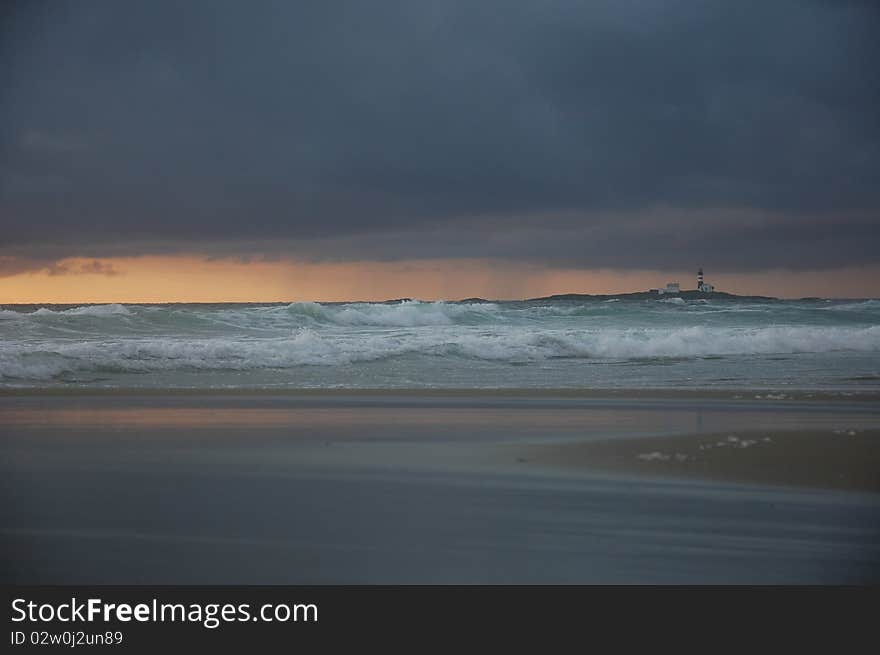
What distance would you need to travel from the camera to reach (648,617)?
3.79 metres

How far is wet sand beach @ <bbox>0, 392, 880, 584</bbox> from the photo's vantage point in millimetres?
4355

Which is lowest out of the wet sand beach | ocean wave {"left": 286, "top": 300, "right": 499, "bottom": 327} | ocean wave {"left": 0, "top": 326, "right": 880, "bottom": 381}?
the wet sand beach

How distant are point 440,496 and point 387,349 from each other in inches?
487

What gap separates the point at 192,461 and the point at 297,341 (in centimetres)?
1087

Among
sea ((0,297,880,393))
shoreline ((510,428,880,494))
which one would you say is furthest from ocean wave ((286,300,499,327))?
shoreline ((510,428,880,494))

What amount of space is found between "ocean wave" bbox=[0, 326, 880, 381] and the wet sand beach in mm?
5409

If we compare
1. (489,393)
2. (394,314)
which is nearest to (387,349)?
(489,393)

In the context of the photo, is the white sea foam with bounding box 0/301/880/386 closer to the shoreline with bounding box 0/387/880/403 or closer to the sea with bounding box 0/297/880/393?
the sea with bounding box 0/297/880/393

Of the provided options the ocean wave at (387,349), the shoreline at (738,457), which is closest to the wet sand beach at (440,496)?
the shoreline at (738,457)

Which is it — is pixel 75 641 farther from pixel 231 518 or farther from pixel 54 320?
pixel 54 320

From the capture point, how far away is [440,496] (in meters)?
5.86

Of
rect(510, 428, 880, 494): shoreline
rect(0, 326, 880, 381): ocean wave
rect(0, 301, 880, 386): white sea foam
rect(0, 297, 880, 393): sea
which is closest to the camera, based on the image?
rect(510, 428, 880, 494): shoreline

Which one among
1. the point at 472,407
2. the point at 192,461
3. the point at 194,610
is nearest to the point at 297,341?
the point at 472,407

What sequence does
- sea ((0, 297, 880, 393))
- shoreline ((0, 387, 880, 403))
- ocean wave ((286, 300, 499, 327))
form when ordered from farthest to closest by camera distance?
ocean wave ((286, 300, 499, 327)), sea ((0, 297, 880, 393)), shoreline ((0, 387, 880, 403))
